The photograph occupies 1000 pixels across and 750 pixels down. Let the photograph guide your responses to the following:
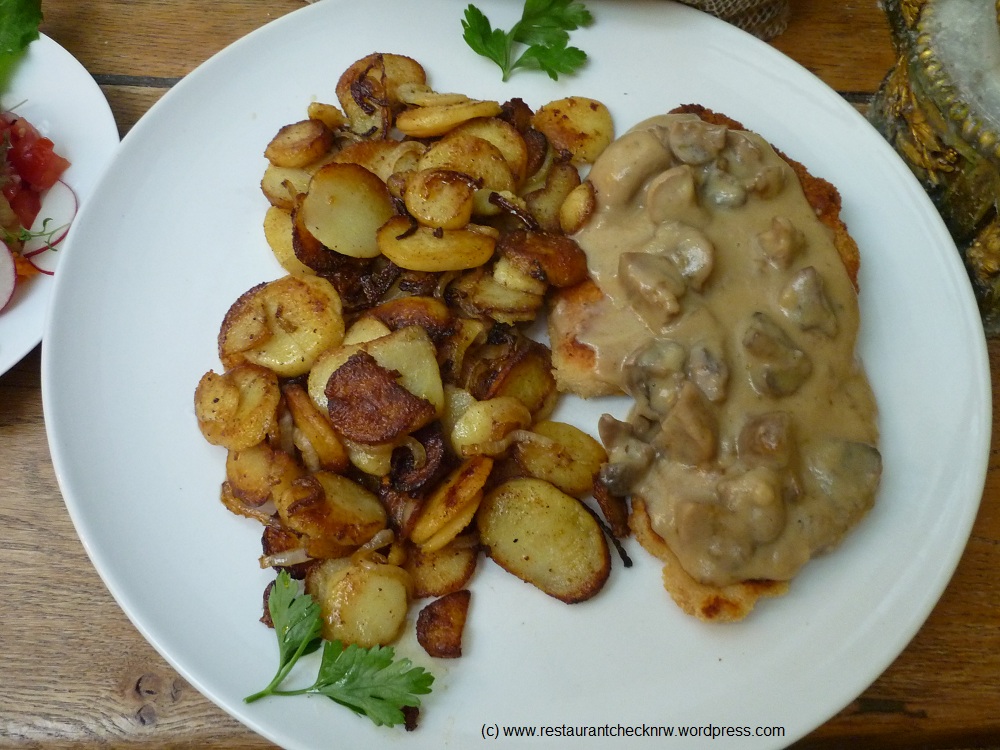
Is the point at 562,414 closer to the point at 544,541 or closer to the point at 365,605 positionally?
the point at 544,541

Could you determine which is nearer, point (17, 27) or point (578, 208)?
point (578, 208)

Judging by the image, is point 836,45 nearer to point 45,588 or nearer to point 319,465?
point 319,465

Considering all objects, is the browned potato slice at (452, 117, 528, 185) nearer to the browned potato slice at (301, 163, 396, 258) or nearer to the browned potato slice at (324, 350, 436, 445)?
the browned potato slice at (301, 163, 396, 258)

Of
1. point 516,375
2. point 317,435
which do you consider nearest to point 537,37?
point 516,375

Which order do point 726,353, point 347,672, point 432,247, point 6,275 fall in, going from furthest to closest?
point 6,275, point 432,247, point 726,353, point 347,672

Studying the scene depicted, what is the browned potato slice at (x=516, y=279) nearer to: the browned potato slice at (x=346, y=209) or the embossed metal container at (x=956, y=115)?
the browned potato slice at (x=346, y=209)
